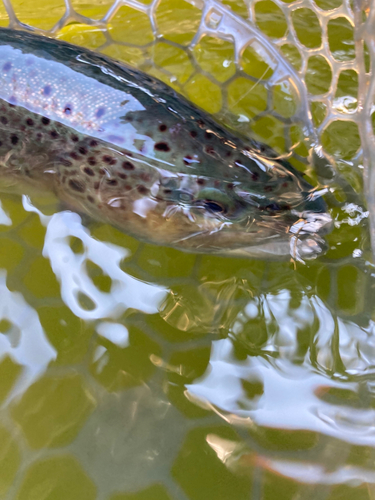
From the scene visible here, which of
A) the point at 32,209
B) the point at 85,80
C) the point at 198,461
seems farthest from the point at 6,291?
the point at 198,461

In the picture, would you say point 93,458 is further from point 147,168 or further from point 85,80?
point 85,80

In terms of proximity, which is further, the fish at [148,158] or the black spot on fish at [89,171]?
the black spot on fish at [89,171]

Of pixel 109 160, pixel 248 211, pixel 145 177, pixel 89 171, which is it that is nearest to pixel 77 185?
pixel 89 171

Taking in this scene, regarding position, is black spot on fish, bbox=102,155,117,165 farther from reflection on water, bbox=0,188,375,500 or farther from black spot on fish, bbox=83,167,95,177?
reflection on water, bbox=0,188,375,500

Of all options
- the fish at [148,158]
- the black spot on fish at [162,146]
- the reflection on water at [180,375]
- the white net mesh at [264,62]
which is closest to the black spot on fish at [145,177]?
the fish at [148,158]

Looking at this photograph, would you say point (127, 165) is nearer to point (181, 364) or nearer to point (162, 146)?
point (162, 146)

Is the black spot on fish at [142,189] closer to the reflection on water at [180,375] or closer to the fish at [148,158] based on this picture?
the fish at [148,158]

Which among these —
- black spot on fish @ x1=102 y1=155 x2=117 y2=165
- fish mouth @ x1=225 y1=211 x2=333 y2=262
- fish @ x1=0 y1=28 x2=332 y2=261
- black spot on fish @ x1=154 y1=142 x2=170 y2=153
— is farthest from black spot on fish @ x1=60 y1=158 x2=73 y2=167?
fish mouth @ x1=225 y1=211 x2=333 y2=262
